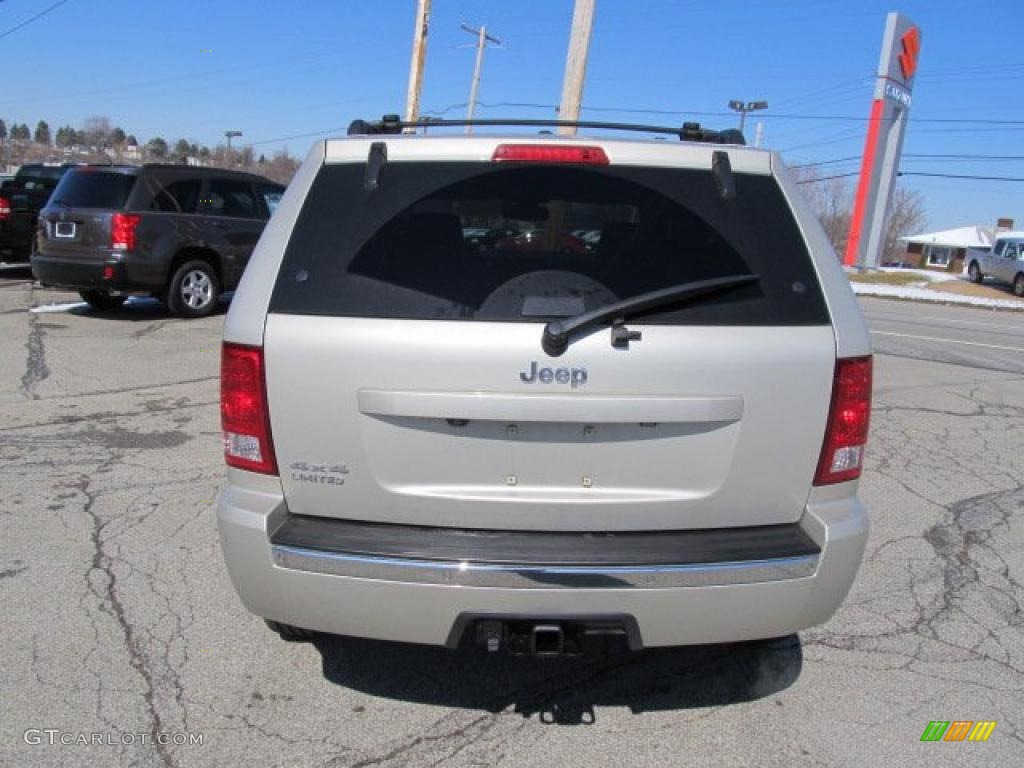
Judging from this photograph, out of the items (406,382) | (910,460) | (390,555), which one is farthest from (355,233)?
(910,460)

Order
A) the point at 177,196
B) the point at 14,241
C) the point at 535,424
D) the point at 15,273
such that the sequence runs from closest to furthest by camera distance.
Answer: the point at 535,424
the point at 177,196
the point at 14,241
the point at 15,273

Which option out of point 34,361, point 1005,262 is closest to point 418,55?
point 34,361

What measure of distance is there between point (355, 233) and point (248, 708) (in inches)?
65.2

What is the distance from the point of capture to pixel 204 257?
36.2 feet

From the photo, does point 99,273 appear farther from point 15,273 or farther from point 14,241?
point 15,273

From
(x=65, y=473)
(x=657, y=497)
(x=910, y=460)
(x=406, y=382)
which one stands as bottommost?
(x=65, y=473)

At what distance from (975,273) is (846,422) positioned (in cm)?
3643

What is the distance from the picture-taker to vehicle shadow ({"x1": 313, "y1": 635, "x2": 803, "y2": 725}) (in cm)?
289

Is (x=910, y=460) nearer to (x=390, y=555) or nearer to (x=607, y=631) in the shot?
(x=607, y=631)

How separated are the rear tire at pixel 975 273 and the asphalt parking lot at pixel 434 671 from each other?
3275 centimetres

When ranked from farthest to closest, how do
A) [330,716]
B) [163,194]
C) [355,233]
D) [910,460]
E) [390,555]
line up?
[163,194] → [910,460] → [330,716] → [355,233] → [390,555]

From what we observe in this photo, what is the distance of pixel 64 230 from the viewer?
33.5 feet

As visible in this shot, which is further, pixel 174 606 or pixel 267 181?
pixel 267 181

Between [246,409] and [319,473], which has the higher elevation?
[246,409]
